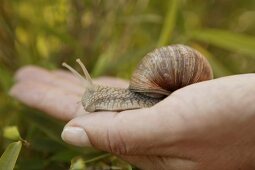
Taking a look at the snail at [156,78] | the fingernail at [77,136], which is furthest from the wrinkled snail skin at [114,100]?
the fingernail at [77,136]

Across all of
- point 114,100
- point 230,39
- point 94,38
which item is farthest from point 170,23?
point 114,100

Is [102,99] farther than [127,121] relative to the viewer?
Yes

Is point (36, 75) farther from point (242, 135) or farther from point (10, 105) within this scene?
point (242, 135)

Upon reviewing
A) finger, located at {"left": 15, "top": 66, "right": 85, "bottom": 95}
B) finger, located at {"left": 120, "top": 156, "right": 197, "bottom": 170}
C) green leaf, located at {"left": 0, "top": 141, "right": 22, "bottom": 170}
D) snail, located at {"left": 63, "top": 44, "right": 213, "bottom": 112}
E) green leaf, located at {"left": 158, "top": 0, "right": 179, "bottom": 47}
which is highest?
green leaf, located at {"left": 158, "top": 0, "right": 179, "bottom": 47}

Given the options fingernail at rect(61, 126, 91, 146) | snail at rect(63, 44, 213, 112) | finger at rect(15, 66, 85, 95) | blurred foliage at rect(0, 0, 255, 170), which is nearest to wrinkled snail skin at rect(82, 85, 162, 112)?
snail at rect(63, 44, 213, 112)

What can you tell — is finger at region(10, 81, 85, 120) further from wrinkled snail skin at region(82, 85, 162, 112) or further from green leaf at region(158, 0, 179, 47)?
green leaf at region(158, 0, 179, 47)

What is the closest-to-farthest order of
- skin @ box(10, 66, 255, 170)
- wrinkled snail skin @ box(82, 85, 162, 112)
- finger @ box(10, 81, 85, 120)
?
skin @ box(10, 66, 255, 170), wrinkled snail skin @ box(82, 85, 162, 112), finger @ box(10, 81, 85, 120)

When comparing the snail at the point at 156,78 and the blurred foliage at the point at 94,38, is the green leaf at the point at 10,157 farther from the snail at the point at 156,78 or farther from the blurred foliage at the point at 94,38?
the blurred foliage at the point at 94,38

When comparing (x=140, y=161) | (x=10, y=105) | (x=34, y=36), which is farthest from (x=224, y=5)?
(x=140, y=161)
